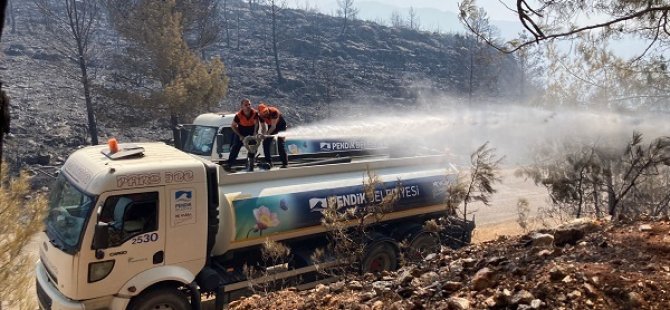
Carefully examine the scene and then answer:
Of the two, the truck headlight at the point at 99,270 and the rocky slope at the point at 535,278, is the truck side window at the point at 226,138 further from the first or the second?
the rocky slope at the point at 535,278

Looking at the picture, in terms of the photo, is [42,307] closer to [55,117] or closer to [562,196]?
[562,196]

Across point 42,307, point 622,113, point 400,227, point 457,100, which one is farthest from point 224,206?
point 457,100

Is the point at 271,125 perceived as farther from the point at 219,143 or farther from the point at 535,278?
the point at 535,278

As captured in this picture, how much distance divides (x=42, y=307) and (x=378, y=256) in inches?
209

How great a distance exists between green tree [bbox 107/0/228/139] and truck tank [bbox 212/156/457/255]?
10963 mm

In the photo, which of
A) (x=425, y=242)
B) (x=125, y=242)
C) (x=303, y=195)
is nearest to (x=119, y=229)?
(x=125, y=242)

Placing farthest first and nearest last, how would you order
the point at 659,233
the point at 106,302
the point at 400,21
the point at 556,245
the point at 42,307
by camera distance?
the point at 400,21
the point at 42,307
the point at 106,302
the point at 556,245
the point at 659,233

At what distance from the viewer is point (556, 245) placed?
19.0 feet

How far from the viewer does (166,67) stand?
19406 millimetres

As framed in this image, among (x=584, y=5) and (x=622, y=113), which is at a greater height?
(x=584, y=5)

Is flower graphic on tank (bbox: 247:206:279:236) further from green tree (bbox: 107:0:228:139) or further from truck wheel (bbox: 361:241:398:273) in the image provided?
green tree (bbox: 107:0:228:139)

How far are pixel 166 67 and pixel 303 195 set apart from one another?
1288 cm

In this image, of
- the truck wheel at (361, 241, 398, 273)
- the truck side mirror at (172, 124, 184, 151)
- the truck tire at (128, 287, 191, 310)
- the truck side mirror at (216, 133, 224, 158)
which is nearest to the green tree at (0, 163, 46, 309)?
the truck tire at (128, 287, 191, 310)

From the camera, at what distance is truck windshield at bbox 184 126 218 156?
13328mm
